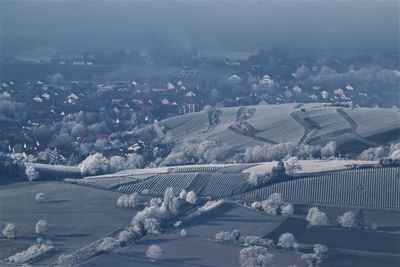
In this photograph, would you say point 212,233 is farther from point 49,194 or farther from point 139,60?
point 139,60

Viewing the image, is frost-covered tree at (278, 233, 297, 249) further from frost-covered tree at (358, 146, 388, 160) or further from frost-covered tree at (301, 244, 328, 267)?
frost-covered tree at (358, 146, 388, 160)

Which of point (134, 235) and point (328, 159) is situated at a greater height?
point (328, 159)

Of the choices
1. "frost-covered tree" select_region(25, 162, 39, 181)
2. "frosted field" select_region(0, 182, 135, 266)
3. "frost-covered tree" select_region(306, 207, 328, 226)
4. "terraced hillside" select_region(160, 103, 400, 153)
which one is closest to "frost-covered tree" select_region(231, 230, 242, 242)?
"frost-covered tree" select_region(306, 207, 328, 226)

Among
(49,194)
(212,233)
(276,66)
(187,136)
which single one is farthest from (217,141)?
(276,66)

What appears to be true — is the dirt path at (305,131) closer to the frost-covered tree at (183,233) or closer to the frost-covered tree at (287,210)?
the frost-covered tree at (287,210)

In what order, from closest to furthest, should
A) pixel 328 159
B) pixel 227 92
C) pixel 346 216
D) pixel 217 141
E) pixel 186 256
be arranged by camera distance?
pixel 186 256 → pixel 346 216 → pixel 328 159 → pixel 217 141 → pixel 227 92

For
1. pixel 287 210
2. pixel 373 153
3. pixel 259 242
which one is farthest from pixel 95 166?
pixel 373 153

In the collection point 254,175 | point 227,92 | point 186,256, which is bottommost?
point 186,256
